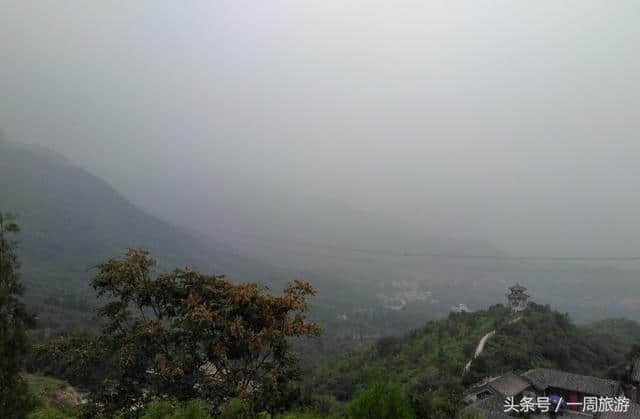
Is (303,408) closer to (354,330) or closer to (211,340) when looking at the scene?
(211,340)

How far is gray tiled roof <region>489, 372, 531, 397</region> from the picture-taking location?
25203mm

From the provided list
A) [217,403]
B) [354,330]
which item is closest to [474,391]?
[217,403]

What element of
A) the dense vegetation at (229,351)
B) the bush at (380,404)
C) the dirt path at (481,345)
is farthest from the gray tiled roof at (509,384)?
the bush at (380,404)

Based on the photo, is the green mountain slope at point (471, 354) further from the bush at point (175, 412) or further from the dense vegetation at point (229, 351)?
the bush at point (175, 412)

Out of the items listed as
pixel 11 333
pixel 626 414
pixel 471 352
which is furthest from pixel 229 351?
pixel 471 352

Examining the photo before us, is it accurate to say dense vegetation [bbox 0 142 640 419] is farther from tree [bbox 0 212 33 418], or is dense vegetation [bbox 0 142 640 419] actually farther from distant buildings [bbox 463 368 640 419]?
distant buildings [bbox 463 368 640 419]

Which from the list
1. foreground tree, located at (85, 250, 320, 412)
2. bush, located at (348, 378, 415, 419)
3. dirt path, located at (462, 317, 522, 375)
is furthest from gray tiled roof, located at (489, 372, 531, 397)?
bush, located at (348, 378, 415, 419)

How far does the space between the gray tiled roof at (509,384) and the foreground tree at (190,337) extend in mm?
19491

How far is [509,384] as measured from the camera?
2622 centimetres

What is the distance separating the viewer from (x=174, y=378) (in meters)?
10.4

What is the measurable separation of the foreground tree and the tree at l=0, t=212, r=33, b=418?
5.58 feet

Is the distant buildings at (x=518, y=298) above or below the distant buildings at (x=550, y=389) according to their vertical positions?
above

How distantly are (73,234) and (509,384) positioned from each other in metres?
138

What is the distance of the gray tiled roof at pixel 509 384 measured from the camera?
82.7 ft
